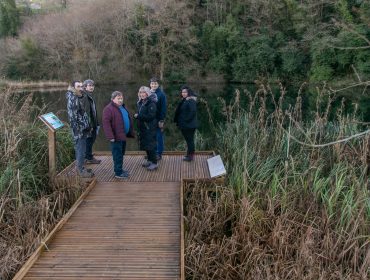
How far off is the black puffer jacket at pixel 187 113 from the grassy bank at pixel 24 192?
70.8 inches

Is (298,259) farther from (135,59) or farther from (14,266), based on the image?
(135,59)

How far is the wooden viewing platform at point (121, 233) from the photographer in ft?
10.2

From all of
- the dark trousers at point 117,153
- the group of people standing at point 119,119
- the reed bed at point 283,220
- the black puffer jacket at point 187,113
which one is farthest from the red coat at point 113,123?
the reed bed at point 283,220

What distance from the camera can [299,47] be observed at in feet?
93.5

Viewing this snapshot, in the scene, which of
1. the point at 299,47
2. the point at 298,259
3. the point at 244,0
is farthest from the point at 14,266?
the point at 244,0

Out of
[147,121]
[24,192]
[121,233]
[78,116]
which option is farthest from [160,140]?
[121,233]

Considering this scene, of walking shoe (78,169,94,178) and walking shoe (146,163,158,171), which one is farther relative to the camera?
walking shoe (146,163,158,171)

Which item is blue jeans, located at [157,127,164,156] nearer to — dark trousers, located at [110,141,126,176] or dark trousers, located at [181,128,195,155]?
dark trousers, located at [181,128,195,155]

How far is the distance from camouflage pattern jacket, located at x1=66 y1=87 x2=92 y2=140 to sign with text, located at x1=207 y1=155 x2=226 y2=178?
179 centimetres

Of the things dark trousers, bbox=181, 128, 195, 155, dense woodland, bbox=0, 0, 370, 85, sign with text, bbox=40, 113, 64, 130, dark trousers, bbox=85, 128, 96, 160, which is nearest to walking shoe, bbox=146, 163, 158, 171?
dark trousers, bbox=181, 128, 195, 155

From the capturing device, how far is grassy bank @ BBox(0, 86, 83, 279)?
3.85 m

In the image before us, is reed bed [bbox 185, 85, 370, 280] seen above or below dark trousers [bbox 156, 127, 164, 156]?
below

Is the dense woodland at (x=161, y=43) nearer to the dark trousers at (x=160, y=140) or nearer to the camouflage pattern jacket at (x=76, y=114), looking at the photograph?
the dark trousers at (x=160, y=140)

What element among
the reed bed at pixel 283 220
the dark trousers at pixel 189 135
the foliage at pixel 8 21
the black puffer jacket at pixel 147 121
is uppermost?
the foliage at pixel 8 21
